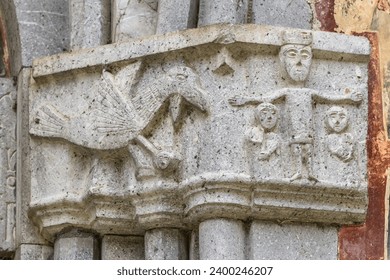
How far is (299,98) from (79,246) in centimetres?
76

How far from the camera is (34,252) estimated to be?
6.33m

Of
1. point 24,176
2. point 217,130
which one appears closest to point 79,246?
point 24,176

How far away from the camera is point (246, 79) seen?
19.6 feet

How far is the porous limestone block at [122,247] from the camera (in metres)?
6.20

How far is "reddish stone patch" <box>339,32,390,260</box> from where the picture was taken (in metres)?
6.10

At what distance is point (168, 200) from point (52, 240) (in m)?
0.48

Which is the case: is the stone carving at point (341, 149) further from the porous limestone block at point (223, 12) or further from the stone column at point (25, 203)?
the stone column at point (25, 203)

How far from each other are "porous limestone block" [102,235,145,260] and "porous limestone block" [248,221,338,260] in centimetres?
38

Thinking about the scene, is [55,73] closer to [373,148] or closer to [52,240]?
[52,240]

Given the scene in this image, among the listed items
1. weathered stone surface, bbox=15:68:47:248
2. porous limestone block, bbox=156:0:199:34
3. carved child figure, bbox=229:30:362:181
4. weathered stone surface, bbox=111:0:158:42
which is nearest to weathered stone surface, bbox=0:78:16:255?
weathered stone surface, bbox=15:68:47:248

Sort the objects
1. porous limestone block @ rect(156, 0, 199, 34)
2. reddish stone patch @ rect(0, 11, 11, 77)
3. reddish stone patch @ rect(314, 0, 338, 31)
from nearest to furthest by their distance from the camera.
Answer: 1. porous limestone block @ rect(156, 0, 199, 34)
2. reddish stone patch @ rect(314, 0, 338, 31)
3. reddish stone patch @ rect(0, 11, 11, 77)

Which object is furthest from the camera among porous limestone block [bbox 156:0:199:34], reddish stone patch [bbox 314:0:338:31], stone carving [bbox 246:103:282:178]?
reddish stone patch [bbox 314:0:338:31]

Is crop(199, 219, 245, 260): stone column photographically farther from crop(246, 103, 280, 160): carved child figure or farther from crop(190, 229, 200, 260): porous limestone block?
crop(246, 103, 280, 160): carved child figure
